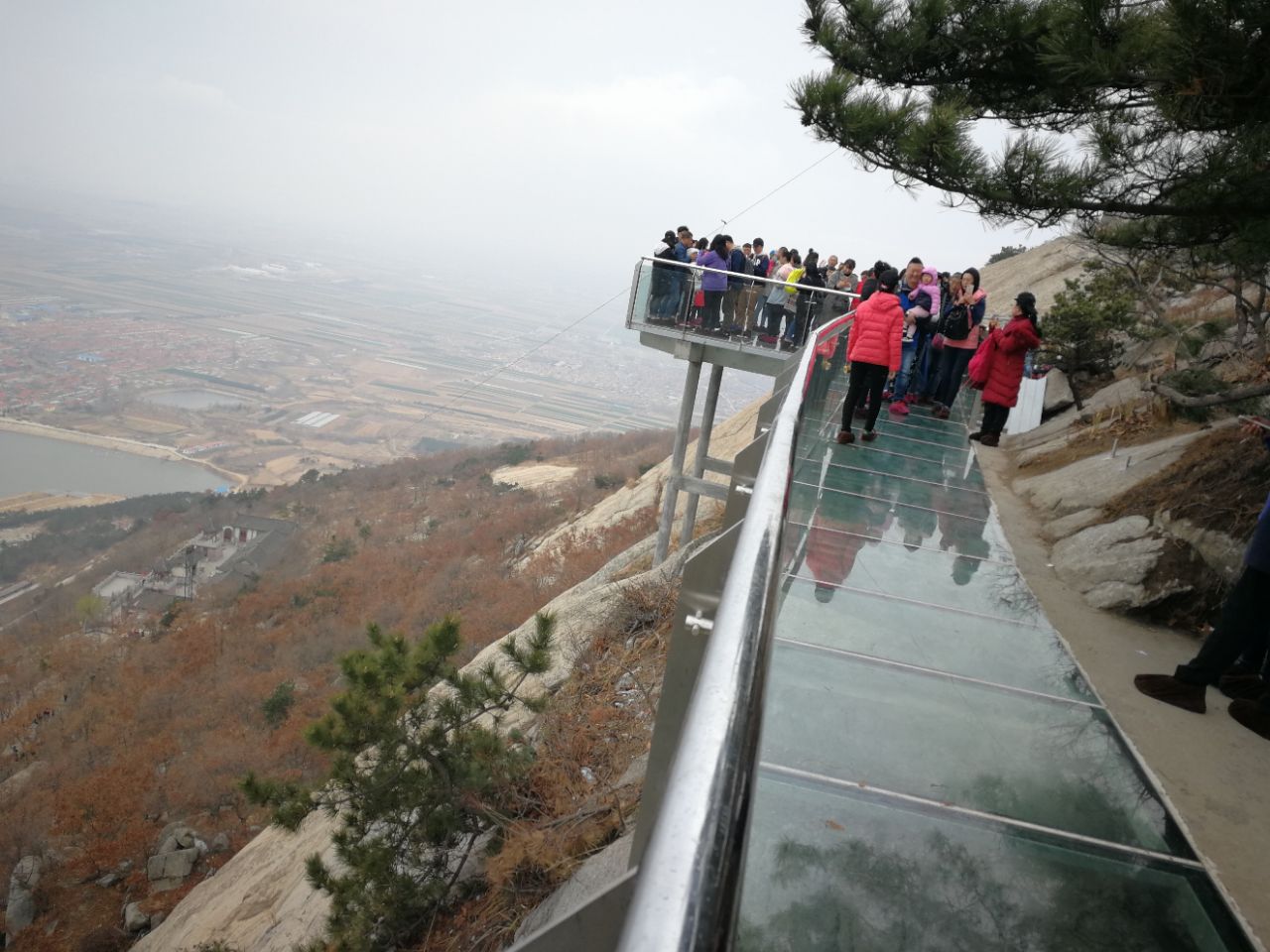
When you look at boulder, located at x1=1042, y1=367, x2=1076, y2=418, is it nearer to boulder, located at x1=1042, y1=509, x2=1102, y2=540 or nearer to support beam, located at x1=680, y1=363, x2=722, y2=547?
support beam, located at x1=680, y1=363, x2=722, y2=547

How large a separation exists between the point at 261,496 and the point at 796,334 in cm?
5489

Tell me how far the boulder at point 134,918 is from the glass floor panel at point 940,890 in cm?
1627

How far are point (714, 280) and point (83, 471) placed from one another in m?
79.4

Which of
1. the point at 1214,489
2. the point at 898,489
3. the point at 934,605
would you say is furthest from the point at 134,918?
the point at 1214,489

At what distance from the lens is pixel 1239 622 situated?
14.3 ft

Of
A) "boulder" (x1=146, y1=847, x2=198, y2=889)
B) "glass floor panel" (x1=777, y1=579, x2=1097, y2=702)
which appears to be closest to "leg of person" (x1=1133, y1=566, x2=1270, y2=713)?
"glass floor panel" (x1=777, y1=579, x2=1097, y2=702)

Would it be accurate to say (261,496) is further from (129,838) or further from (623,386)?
(623,386)

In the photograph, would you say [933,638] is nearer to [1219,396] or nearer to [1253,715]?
[1253,715]

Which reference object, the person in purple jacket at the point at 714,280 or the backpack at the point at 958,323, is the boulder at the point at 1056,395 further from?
the person in purple jacket at the point at 714,280

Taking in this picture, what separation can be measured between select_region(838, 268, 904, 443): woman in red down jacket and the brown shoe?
13.1 ft

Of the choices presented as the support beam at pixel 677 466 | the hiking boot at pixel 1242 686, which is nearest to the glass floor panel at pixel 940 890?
the hiking boot at pixel 1242 686

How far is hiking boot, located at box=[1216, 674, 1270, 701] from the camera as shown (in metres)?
4.61

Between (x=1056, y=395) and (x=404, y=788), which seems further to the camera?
(x=1056, y=395)

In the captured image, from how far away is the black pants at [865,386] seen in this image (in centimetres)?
833
